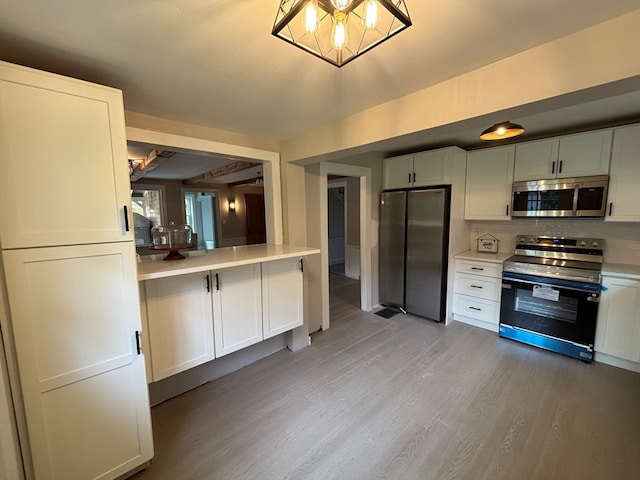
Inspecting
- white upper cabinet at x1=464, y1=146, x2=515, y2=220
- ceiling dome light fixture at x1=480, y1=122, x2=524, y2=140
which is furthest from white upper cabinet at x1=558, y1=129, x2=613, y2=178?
ceiling dome light fixture at x1=480, y1=122, x2=524, y2=140

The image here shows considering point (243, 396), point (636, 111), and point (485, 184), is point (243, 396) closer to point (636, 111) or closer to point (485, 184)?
point (485, 184)

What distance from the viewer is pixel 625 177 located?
7.72 feet

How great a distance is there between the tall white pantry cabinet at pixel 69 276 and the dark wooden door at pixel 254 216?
697 centimetres

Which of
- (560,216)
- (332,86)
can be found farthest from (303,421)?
(560,216)

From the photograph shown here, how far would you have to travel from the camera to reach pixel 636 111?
2.26 meters

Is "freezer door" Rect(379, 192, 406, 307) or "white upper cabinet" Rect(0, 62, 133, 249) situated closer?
"white upper cabinet" Rect(0, 62, 133, 249)

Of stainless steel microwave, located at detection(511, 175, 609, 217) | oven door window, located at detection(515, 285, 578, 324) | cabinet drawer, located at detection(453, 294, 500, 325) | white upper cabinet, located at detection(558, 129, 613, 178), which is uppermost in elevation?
white upper cabinet, located at detection(558, 129, 613, 178)

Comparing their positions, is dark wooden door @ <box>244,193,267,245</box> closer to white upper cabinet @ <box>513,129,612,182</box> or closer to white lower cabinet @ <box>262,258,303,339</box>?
white lower cabinet @ <box>262,258,303,339</box>

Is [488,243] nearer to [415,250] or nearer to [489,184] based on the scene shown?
[489,184]

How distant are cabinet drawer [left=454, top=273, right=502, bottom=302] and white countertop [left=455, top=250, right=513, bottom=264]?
223 mm

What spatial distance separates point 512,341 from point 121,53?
4.00m

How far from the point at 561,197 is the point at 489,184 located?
70cm

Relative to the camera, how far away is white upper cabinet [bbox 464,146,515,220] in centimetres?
304

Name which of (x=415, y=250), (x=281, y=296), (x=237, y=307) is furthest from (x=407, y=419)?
(x=415, y=250)
